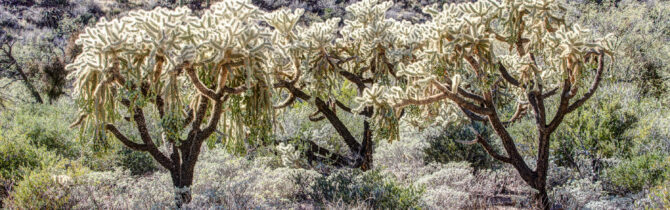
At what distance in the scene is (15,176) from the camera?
203 inches

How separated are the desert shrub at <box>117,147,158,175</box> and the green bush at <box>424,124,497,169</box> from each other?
4218mm

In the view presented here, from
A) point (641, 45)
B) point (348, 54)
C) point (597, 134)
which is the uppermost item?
point (641, 45)

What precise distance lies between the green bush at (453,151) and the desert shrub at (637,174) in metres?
1.27

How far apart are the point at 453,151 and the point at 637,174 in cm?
189

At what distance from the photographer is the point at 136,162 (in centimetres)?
676

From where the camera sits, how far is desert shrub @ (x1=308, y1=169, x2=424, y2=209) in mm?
3812

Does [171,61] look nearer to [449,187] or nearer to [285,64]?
[285,64]

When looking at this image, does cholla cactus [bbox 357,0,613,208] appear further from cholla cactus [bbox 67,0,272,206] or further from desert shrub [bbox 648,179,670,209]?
cholla cactus [bbox 67,0,272,206]

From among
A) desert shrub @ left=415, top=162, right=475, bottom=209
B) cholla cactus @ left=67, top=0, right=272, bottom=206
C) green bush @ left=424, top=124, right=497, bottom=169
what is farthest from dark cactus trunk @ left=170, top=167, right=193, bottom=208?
green bush @ left=424, top=124, right=497, bottom=169

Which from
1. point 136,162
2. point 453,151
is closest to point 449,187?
point 453,151

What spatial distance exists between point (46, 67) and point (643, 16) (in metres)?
18.4

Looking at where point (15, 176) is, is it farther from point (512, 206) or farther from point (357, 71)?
point (512, 206)

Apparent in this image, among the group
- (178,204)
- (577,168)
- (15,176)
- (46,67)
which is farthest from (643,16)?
(46,67)

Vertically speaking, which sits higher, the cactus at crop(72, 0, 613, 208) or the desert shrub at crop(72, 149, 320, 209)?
the cactus at crop(72, 0, 613, 208)
